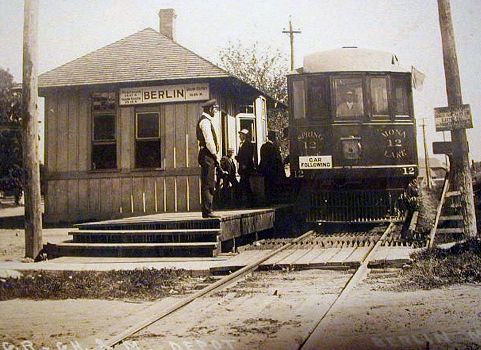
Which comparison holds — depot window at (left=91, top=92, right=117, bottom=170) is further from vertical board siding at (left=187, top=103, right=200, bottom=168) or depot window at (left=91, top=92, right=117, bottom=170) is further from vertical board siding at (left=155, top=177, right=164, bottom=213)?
vertical board siding at (left=187, top=103, right=200, bottom=168)

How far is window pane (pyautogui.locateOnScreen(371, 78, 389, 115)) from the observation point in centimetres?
966

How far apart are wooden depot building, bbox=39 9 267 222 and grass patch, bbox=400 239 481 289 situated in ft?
18.2

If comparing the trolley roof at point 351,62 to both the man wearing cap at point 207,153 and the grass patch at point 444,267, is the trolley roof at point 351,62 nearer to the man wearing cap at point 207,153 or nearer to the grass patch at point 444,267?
the man wearing cap at point 207,153

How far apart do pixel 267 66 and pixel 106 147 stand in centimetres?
1445

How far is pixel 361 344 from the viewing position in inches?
117

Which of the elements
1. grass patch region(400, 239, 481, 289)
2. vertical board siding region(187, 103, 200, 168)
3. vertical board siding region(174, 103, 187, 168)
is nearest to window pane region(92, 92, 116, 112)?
vertical board siding region(174, 103, 187, 168)

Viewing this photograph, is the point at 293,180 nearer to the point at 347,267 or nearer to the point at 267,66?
the point at 347,267

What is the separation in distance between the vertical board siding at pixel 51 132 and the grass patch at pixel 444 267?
8.04 metres

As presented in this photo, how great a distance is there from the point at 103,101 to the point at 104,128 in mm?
612

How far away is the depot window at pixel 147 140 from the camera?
1071 cm

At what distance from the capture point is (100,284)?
505cm

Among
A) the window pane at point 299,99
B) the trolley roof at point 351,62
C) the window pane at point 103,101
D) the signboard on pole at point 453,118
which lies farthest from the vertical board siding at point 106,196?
the signboard on pole at point 453,118

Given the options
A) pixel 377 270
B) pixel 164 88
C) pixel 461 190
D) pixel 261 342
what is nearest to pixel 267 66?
pixel 164 88

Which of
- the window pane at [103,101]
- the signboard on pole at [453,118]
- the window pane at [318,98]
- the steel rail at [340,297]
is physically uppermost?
the window pane at [103,101]
